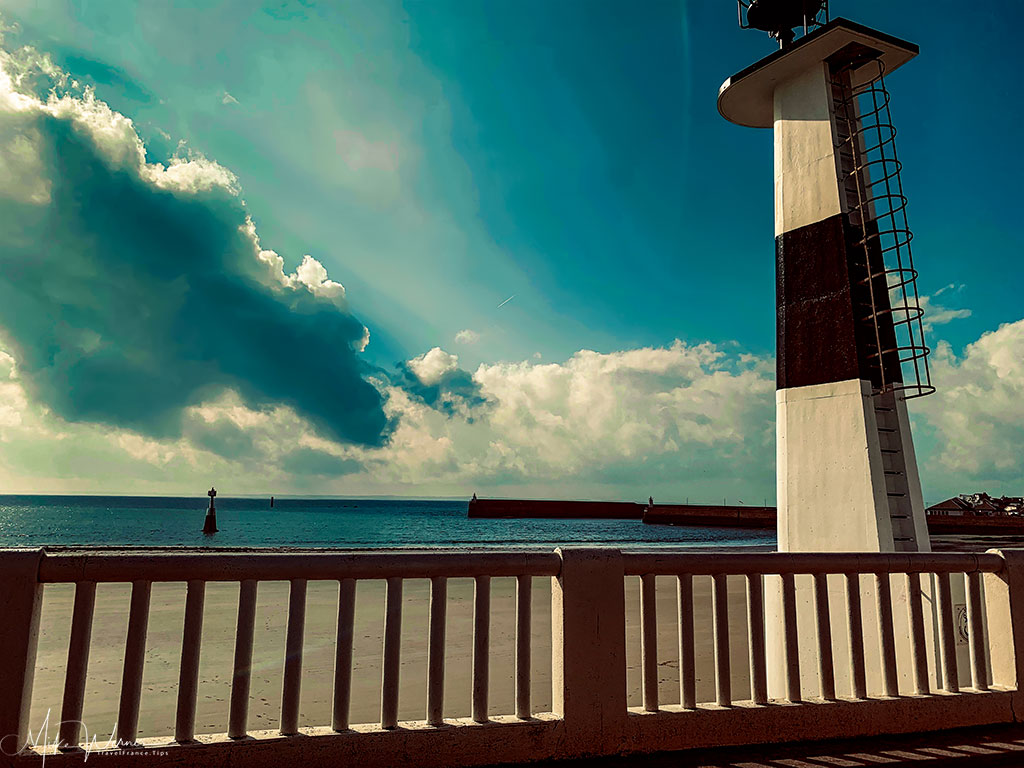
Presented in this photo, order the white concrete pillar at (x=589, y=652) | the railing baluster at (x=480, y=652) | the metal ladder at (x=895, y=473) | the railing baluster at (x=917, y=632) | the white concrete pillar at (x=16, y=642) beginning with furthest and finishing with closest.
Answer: the metal ladder at (x=895, y=473), the railing baluster at (x=917, y=632), the white concrete pillar at (x=589, y=652), the railing baluster at (x=480, y=652), the white concrete pillar at (x=16, y=642)

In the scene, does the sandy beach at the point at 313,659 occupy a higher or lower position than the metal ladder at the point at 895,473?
lower

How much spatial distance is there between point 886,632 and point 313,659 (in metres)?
7.72

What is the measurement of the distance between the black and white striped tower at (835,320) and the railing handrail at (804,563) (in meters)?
2.38

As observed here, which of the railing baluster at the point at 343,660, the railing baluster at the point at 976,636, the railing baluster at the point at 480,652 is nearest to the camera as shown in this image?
the railing baluster at the point at 343,660

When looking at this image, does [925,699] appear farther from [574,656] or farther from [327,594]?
[327,594]

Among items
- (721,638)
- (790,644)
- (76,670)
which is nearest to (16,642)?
(76,670)

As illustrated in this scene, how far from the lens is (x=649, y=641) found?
3334 millimetres

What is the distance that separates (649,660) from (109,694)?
7.34 meters

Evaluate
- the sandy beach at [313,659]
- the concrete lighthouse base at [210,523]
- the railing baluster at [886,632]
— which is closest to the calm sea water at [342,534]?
the concrete lighthouse base at [210,523]

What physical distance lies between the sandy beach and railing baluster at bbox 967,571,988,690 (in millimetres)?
4206

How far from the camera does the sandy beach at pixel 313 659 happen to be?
284 inches

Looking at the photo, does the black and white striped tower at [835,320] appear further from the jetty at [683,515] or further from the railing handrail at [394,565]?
the jetty at [683,515]

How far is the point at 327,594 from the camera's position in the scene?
16.2 meters

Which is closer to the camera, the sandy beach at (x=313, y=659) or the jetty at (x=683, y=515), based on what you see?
the sandy beach at (x=313, y=659)
